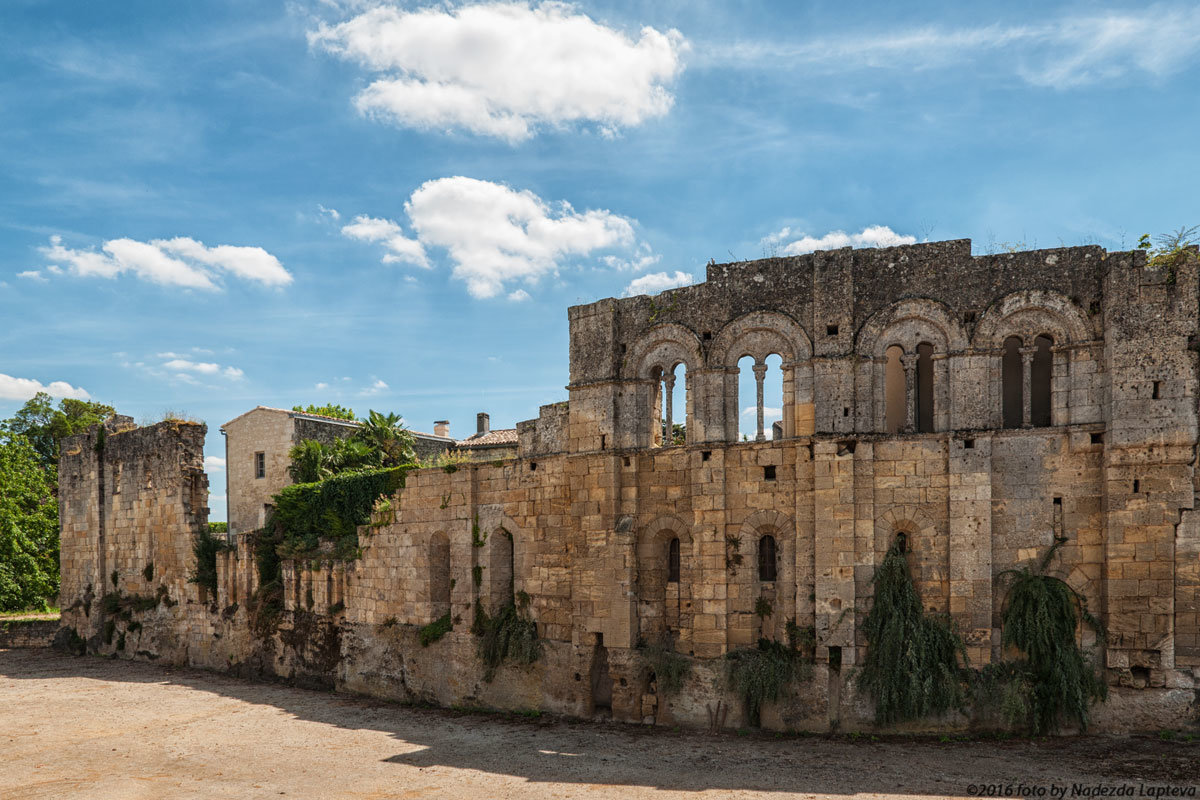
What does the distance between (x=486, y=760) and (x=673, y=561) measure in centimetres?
497

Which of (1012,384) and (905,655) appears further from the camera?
(1012,384)

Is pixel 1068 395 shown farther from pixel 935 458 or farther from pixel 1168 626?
pixel 1168 626

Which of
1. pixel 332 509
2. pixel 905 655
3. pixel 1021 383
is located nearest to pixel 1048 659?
pixel 905 655

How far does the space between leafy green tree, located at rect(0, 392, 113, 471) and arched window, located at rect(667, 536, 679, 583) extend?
38037 mm

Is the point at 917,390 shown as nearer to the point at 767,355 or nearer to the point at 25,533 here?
the point at 767,355

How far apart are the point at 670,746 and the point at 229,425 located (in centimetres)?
2606

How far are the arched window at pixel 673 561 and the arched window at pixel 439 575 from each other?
577 cm

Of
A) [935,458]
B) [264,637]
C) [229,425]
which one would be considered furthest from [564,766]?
[229,425]

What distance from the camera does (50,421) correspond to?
1796 inches

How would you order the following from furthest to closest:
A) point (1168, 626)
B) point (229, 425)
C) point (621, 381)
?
1. point (229, 425)
2. point (621, 381)
3. point (1168, 626)

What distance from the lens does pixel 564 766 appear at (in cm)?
1398

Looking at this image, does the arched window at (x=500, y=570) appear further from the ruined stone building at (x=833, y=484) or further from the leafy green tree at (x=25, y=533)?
the leafy green tree at (x=25, y=533)

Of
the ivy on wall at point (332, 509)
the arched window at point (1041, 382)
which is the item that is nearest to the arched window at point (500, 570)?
the ivy on wall at point (332, 509)

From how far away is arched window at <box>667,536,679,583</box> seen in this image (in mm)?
16781
